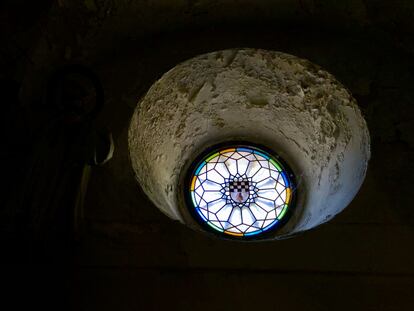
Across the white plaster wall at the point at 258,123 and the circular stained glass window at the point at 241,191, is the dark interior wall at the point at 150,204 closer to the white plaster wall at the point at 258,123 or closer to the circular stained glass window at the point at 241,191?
the white plaster wall at the point at 258,123

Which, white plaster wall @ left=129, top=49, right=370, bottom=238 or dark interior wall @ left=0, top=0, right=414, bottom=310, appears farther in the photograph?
white plaster wall @ left=129, top=49, right=370, bottom=238

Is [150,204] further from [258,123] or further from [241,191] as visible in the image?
[258,123]

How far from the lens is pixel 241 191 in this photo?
5.99m

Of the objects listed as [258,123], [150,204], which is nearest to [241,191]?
[258,123]

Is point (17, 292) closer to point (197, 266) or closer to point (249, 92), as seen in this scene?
point (197, 266)

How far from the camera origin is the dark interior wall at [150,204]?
4359mm

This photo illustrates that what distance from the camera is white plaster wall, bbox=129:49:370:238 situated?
5.47 meters

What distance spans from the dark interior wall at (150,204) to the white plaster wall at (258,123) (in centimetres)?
15

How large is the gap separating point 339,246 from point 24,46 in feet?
10.2

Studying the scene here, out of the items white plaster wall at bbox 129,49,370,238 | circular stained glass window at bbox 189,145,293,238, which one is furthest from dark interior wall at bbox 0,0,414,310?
circular stained glass window at bbox 189,145,293,238

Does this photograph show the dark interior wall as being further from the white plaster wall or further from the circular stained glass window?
the circular stained glass window

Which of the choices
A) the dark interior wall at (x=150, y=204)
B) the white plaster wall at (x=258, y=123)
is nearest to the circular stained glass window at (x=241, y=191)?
the white plaster wall at (x=258, y=123)

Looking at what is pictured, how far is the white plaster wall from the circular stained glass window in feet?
0.39

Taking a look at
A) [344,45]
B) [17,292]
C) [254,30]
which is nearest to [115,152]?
[17,292]
